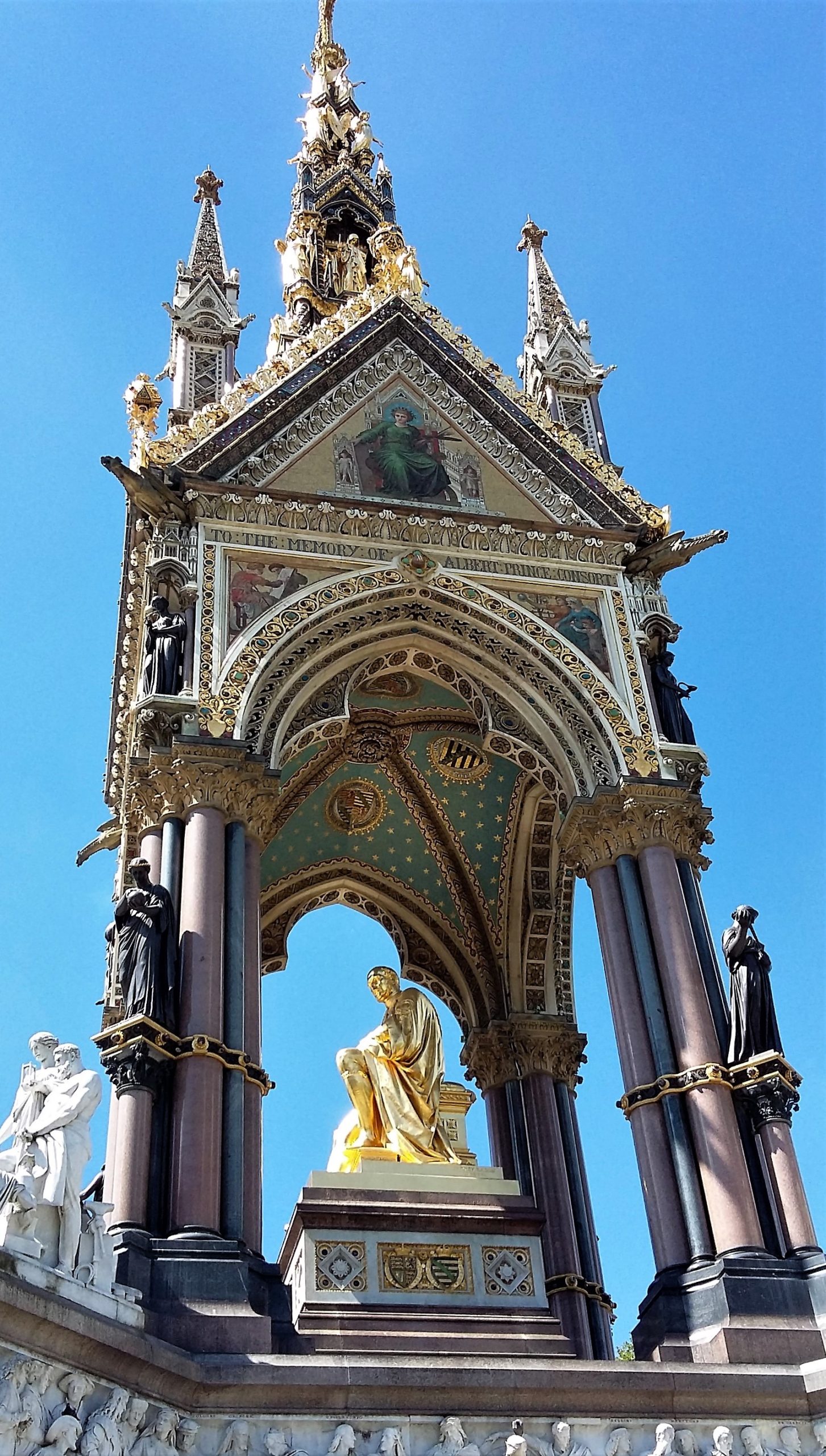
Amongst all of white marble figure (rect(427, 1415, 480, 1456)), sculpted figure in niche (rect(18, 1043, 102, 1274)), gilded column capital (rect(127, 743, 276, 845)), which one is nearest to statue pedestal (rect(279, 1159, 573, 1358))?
white marble figure (rect(427, 1415, 480, 1456))

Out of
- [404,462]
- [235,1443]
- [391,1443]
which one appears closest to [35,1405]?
[235,1443]

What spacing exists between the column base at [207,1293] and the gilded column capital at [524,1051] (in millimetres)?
6853

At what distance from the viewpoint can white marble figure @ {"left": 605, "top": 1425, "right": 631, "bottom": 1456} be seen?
449 inches

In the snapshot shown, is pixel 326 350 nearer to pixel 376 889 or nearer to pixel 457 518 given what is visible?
pixel 457 518

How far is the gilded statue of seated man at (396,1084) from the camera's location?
15062 millimetres

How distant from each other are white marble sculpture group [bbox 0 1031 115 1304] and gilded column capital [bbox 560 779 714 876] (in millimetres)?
6160

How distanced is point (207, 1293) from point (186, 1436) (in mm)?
1101

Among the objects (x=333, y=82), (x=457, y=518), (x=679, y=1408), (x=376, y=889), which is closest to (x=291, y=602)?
(x=457, y=518)

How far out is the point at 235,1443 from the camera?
10781mm

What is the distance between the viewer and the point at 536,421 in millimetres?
19016

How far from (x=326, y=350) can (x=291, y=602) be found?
4.26 meters

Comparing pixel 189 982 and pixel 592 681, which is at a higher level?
pixel 592 681

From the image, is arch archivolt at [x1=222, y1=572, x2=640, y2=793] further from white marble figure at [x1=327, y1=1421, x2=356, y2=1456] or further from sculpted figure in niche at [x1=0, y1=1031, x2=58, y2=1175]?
white marble figure at [x1=327, y1=1421, x2=356, y2=1456]

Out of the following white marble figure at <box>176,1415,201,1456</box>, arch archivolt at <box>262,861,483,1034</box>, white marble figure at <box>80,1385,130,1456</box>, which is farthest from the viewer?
arch archivolt at <box>262,861,483,1034</box>
